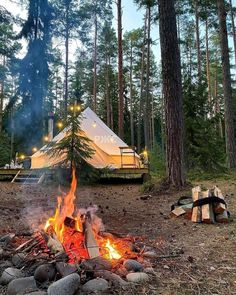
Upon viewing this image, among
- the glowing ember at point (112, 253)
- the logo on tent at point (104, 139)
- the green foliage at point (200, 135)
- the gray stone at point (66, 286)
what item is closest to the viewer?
the gray stone at point (66, 286)

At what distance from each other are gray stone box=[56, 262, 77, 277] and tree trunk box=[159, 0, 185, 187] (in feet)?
17.3

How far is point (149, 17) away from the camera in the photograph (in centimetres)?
2416

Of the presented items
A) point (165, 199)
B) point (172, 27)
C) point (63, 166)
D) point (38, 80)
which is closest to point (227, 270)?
point (165, 199)

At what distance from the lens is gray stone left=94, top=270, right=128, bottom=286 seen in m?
2.83

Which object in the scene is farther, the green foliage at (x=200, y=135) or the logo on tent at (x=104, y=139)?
the logo on tent at (x=104, y=139)

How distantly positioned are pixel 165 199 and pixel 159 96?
42493 millimetres

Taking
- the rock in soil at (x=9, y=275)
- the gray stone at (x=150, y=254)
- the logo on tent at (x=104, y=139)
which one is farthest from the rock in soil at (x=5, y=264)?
the logo on tent at (x=104, y=139)

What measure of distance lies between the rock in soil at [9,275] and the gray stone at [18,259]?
0.14 meters

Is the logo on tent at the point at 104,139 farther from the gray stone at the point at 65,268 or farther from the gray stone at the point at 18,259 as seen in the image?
the gray stone at the point at 65,268

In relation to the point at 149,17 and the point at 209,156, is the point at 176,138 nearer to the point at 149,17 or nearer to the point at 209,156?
the point at 209,156

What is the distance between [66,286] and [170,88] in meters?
6.44

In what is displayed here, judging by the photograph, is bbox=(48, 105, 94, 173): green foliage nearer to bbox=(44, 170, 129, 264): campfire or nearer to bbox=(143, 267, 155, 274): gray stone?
bbox=(44, 170, 129, 264): campfire

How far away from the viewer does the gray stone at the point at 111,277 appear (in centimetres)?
283

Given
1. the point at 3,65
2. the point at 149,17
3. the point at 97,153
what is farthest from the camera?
the point at 3,65
